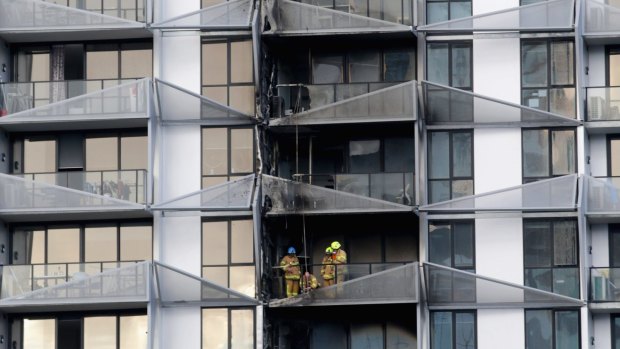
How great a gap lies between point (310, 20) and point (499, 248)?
8.21 m

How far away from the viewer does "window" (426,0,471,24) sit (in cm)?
7062

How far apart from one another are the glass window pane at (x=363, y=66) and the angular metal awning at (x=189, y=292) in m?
7.20

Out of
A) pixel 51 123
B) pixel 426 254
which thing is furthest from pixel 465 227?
pixel 51 123

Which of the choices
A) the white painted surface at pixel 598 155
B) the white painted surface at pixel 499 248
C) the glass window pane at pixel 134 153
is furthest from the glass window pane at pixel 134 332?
the white painted surface at pixel 598 155

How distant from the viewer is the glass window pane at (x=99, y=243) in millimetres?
70812

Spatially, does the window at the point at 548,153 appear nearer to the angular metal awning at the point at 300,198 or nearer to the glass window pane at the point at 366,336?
the angular metal awning at the point at 300,198

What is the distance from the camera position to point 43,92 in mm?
71062

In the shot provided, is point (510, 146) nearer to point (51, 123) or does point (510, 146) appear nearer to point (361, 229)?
point (361, 229)

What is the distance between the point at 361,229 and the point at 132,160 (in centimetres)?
672

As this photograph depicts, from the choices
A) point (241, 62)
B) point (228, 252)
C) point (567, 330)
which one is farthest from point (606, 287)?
point (241, 62)

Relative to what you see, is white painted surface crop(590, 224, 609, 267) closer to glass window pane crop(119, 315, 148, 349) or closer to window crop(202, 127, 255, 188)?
window crop(202, 127, 255, 188)

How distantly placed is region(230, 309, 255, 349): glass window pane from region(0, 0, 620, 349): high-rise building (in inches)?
2.4

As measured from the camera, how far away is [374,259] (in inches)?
2788


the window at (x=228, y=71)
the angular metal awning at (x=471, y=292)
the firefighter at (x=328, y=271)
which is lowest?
the angular metal awning at (x=471, y=292)
